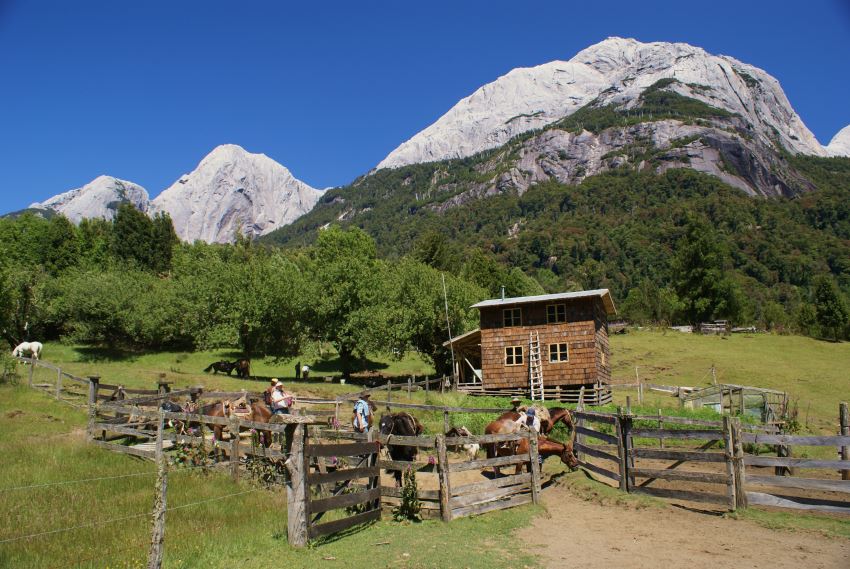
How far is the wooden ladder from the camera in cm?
3572

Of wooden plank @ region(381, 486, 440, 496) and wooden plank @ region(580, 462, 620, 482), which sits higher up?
wooden plank @ region(381, 486, 440, 496)

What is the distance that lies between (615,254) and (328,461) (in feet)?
523

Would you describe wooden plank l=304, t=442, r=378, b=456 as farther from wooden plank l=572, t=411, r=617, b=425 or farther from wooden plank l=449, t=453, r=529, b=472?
wooden plank l=572, t=411, r=617, b=425

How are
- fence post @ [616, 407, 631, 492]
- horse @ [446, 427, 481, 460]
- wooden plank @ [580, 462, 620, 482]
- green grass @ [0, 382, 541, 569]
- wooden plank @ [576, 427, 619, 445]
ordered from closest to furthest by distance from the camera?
1. green grass @ [0, 382, 541, 569]
2. fence post @ [616, 407, 631, 492]
3. wooden plank @ [580, 462, 620, 482]
4. wooden plank @ [576, 427, 619, 445]
5. horse @ [446, 427, 481, 460]

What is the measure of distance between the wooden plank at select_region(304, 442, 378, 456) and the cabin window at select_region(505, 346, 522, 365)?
2795 centimetres

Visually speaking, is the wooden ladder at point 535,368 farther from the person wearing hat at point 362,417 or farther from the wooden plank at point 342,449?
the wooden plank at point 342,449

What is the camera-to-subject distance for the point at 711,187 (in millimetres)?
192875

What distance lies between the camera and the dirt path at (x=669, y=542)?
26.6 ft

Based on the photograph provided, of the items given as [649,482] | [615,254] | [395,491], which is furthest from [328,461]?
[615,254]

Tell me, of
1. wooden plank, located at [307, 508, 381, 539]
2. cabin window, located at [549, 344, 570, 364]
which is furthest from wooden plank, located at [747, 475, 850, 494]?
cabin window, located at [549, 344, 570, 364]

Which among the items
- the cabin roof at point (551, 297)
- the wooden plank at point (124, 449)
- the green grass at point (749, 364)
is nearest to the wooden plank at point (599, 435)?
the wooden plank at point (124, 449)

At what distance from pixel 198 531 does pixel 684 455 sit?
30.0 ft

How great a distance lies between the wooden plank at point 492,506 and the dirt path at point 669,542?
71 cm

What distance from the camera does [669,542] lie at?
916cm
